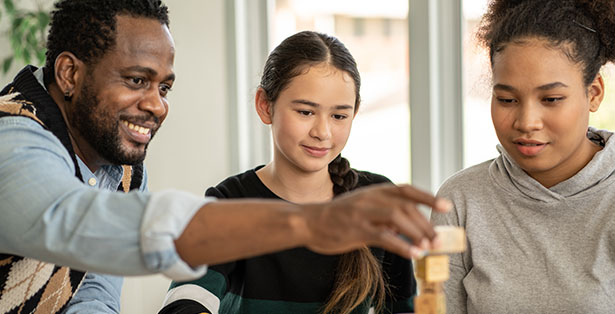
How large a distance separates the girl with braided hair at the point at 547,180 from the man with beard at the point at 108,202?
820mm

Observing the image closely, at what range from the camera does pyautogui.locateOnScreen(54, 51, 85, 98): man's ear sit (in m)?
1.57

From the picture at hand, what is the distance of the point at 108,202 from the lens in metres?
1.01

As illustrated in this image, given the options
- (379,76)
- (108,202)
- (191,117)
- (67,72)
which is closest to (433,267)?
(108,202)

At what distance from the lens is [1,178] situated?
44.4 inches

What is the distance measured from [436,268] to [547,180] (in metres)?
0.85

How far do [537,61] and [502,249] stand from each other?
1.56ft

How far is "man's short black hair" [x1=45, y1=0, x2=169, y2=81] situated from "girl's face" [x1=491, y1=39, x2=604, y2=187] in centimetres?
85

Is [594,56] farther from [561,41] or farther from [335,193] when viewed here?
[335,193]

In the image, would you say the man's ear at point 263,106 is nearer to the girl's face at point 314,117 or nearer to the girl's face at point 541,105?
the girl's face at point 314,117

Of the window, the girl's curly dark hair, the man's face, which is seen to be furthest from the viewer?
the window

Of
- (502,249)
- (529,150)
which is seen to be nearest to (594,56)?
(529,150)

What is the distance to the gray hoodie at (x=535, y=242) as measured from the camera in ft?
5.27

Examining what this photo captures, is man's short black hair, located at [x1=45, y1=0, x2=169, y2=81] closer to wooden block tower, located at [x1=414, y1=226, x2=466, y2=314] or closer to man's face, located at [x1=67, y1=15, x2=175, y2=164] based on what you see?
man's face, located at [x1=67, y1=15, x2=175, y2=164]

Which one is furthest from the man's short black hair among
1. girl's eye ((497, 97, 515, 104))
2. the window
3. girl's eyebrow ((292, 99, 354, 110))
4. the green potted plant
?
the green potted plant
